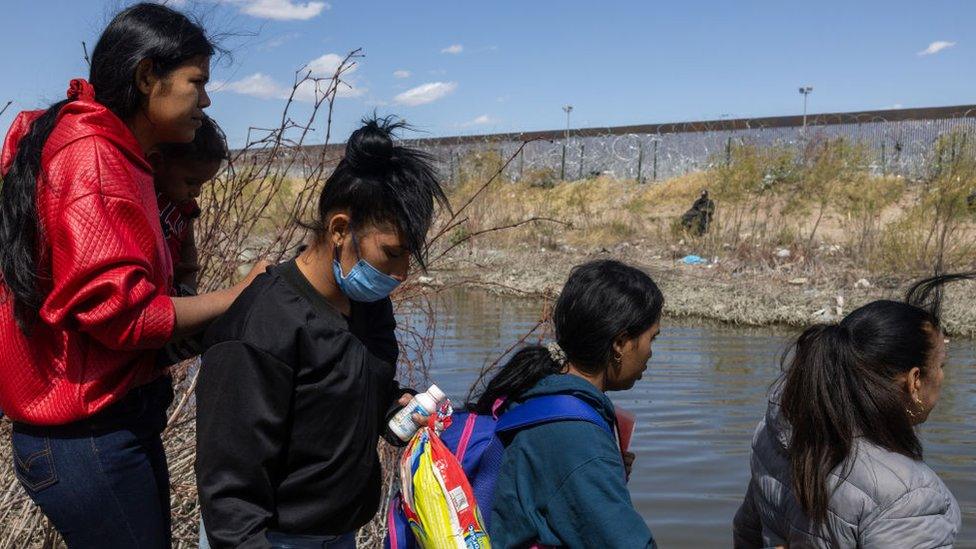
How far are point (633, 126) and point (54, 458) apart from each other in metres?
35.7

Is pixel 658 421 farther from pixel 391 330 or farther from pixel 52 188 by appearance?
pixel 52 188

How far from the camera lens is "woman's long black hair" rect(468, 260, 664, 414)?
2309 millimetres

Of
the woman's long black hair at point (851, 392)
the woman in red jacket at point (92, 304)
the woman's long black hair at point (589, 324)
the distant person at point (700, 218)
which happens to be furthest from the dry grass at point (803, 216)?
the woman in red jacket at point (92, 304)

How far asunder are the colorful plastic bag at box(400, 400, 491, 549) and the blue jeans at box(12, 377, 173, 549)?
55 cm

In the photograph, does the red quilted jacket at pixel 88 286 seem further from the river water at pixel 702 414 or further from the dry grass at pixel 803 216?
the dry grass at pixel 803 216

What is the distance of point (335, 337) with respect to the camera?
78.7 inches

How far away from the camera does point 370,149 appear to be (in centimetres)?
213

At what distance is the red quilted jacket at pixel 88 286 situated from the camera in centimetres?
183

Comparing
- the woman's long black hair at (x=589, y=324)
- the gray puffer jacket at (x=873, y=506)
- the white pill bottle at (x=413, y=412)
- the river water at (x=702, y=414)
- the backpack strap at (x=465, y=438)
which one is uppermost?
the woman's long black hair at (x=589, y=324)

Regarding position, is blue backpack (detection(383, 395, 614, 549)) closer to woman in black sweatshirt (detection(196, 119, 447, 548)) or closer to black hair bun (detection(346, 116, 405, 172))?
woman in black sweatshirt (detection(196, 119, 447, 548))

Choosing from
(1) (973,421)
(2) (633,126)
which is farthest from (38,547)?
(2) (633,126)

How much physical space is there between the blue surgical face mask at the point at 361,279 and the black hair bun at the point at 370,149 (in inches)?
6.8

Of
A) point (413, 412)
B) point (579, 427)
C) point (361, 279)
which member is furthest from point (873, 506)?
point (361, 279)

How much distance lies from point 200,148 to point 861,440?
1751 mm
